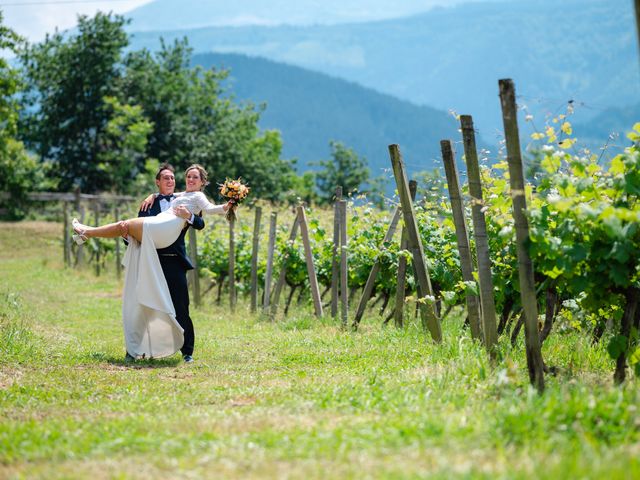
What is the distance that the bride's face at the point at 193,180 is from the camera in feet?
28.8

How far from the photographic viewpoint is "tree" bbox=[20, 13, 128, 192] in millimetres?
47875

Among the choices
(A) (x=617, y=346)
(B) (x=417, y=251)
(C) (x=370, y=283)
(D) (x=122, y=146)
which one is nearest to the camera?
(A) (x=617, y=346)

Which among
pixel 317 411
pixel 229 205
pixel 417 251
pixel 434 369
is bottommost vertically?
pixel 317 411

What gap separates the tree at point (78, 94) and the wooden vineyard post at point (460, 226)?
4207 cm

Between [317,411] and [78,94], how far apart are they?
45.3m

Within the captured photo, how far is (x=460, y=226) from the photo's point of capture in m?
7.11

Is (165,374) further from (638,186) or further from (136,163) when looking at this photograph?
(136,163)

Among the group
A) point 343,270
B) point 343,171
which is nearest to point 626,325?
point 343,270

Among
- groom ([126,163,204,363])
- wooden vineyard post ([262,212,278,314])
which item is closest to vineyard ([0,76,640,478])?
groom ([126,163,204,363])

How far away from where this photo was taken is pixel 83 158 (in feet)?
159

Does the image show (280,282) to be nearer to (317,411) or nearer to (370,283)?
(370,283)

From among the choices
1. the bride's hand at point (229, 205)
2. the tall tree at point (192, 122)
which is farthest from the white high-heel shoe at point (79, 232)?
the tall tree at point (192, 122)

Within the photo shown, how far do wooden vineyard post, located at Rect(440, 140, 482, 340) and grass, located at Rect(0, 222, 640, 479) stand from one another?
0.27 m

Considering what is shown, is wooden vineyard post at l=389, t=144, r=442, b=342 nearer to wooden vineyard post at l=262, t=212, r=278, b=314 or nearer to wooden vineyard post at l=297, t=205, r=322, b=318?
wooden vineyard post at l=297, t=205, r=322, b=318
